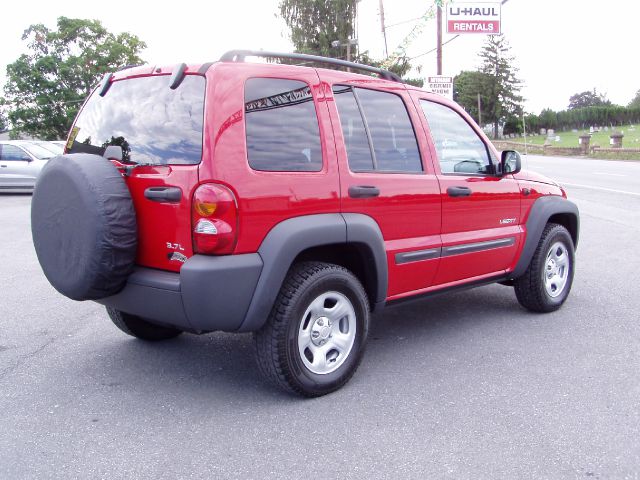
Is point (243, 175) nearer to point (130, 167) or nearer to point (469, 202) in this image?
point (130, 167)

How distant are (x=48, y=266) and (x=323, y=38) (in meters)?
44.1

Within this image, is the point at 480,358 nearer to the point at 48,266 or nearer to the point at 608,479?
the point at 608,479

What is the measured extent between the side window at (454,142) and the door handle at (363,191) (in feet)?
2.59

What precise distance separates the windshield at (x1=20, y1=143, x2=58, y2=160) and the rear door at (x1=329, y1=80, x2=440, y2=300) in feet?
52.8

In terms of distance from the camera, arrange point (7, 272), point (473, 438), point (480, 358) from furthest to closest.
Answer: point (7, 272)
point (480, 358)
point (473, 438)

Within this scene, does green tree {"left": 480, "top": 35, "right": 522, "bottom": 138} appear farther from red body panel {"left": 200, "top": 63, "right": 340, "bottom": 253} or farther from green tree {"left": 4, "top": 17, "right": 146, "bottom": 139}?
red body panel {"left": 200, "top": 63, "right": 340, "bottom": 253}

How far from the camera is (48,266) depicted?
378 cm

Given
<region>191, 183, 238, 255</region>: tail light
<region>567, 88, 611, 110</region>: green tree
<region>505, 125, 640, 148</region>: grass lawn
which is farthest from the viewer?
<region>567, 88, 611, 110</region>: green tree

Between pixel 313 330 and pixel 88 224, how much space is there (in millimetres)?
1384

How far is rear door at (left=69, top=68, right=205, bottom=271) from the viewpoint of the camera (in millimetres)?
3406

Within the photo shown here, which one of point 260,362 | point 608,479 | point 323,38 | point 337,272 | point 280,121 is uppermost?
point 323,38

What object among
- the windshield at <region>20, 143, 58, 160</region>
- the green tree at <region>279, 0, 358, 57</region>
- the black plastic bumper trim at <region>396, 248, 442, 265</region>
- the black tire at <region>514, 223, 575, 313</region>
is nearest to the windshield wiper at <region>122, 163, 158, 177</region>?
the black plastic bumper trim at <region>396, 248, 442, 265</region>

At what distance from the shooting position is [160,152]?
11.7 ft

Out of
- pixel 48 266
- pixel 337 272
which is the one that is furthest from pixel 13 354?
pixel 337 272
